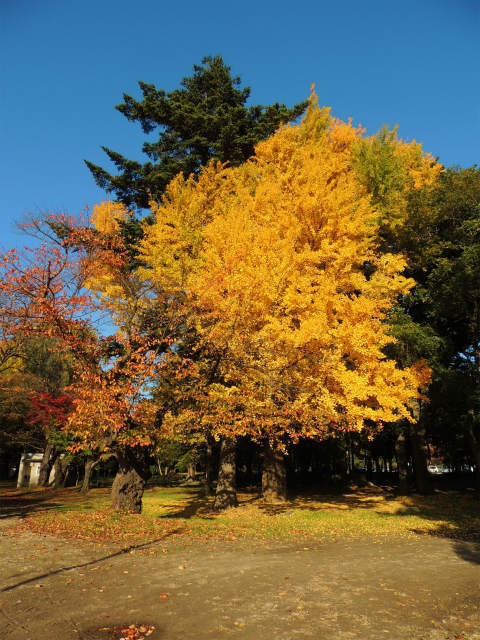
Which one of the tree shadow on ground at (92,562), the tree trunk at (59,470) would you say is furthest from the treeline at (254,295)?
the tree trunk at (59,470)

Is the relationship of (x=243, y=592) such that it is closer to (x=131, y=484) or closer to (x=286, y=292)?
(x=286, y=292)

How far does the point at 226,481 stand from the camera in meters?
15.5

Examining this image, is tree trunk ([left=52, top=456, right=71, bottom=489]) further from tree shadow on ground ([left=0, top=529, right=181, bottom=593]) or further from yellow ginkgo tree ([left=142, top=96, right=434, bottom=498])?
tree shadow on ground ([left=0, top=529, right=181, bottom=593])

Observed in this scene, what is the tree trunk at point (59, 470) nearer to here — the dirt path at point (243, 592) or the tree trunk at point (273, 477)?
the tree trunk at point (273, 477)

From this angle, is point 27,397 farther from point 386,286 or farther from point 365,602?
point 365,602

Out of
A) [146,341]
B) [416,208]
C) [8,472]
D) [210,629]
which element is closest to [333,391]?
[146,341]

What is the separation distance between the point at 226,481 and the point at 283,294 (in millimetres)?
7740

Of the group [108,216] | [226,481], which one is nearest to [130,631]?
[226,481]

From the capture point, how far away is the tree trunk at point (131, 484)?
13047 millimetres

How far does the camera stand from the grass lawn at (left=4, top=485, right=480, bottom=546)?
10.2 meters

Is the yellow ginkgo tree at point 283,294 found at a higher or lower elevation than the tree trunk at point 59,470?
higher

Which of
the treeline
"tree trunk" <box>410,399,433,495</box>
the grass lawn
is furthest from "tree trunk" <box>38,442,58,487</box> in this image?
"tree trunk" <box>410,399,433,495</box>

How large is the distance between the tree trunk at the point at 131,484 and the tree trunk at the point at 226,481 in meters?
3.21

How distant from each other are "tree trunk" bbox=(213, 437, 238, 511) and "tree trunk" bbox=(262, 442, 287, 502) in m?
2.05
